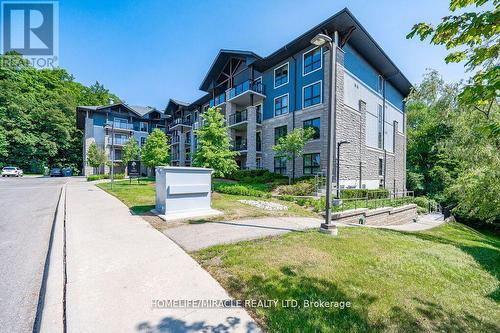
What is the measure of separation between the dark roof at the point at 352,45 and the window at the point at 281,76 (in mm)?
728

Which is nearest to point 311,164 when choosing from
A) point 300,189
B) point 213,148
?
point 300,189

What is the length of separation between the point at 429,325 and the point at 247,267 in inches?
101

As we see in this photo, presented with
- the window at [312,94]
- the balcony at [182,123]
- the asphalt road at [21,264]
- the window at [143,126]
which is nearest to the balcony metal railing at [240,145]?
the window at [312,94]

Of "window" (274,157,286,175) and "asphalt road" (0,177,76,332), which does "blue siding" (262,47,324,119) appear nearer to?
"window" (274,157,286,175)

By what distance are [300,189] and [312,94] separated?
8.81 m

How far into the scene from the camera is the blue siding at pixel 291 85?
19.9m

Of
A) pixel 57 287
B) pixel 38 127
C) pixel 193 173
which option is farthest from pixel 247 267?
pixel 38 127

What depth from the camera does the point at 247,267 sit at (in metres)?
4.05

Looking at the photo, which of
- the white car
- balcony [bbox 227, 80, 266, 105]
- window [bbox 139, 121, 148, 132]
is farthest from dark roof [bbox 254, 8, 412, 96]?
the white car

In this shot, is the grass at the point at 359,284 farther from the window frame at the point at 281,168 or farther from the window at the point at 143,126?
the window at the point at 143,126

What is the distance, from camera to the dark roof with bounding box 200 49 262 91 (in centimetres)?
2478

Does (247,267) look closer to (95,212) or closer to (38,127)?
(95,212)

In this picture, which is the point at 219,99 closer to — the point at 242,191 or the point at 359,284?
the point at 242,191

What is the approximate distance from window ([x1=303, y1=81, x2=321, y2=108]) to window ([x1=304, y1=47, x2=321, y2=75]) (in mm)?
1351
